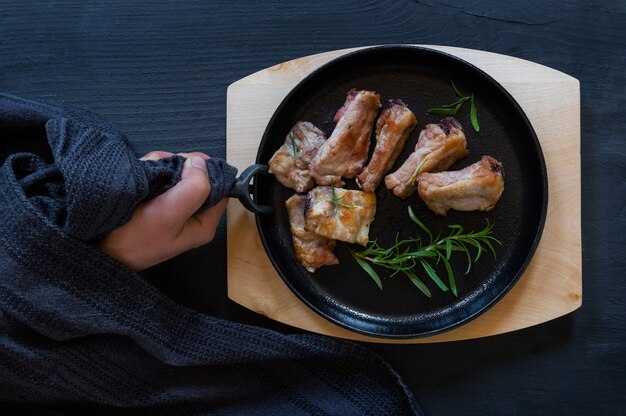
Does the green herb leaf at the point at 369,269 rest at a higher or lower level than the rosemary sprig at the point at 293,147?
lower

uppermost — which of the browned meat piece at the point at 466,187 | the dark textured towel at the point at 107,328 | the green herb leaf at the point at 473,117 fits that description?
the green herb leaf at the point at 473,117

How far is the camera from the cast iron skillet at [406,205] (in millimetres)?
1810

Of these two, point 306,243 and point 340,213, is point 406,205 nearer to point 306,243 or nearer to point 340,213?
point 340,213

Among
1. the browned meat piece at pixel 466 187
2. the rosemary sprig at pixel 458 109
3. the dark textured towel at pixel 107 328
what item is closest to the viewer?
the dark textured towel at pixel 107 328

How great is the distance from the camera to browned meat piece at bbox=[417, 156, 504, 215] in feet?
5.62

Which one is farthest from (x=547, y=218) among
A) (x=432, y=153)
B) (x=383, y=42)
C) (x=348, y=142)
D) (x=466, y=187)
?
(x=383, y=42)

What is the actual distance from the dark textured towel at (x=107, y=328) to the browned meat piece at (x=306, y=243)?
0.23 m

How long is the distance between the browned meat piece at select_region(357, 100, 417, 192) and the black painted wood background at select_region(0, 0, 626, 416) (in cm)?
30

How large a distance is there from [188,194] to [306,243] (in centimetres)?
42

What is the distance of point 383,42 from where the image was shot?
195 centimetres

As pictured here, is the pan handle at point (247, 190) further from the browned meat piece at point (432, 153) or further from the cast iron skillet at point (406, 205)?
the browned meat piece at point (432, 153)

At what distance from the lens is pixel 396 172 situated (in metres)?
1.80

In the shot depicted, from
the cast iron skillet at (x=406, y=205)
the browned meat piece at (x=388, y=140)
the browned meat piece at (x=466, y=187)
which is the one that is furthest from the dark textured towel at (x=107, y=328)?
the browned meat piece at (x=466, y=187)

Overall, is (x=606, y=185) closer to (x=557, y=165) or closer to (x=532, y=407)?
(x=557, y=165)
